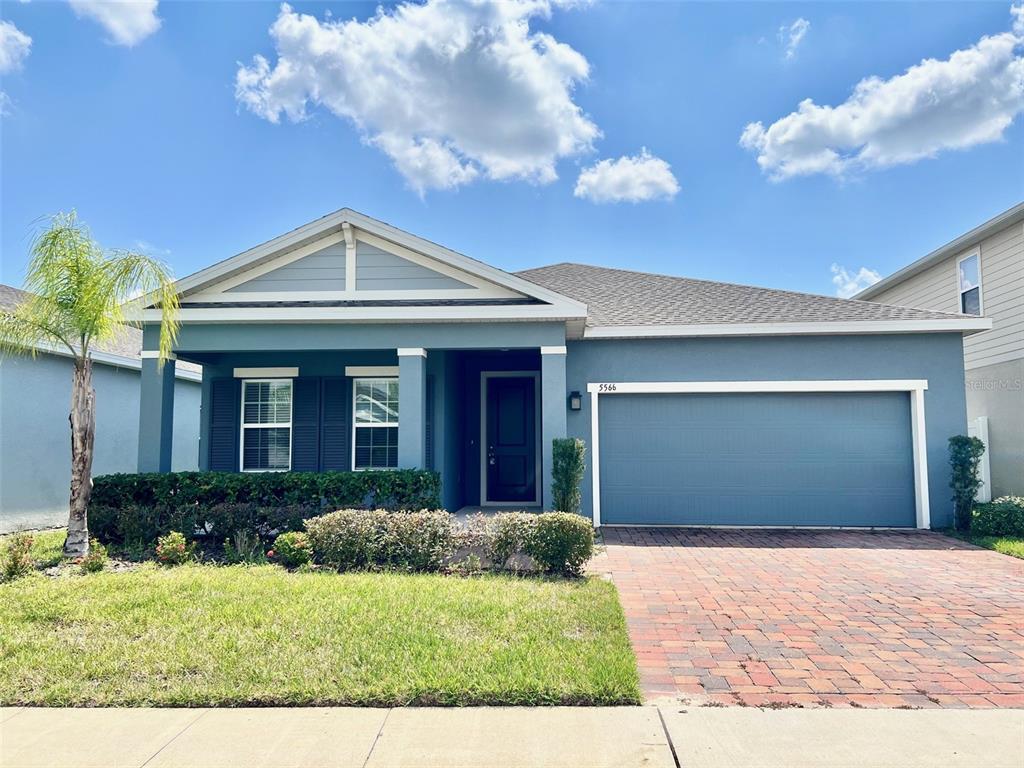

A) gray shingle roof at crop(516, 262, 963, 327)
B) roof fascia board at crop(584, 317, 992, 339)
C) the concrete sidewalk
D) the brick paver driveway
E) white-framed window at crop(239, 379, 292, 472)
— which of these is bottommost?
the concrete sidewalk

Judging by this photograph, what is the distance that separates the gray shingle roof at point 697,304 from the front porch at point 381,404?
179 centimetres

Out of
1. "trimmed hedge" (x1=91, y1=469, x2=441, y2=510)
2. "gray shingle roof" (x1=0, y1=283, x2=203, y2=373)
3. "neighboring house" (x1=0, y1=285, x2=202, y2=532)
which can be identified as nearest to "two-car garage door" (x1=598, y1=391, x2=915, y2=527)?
"trimmed hedge" (x1=91, y1=469, x2=441, y2=510)

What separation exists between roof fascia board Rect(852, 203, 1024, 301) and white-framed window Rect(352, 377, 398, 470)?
11.5 m

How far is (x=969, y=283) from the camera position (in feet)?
41.2

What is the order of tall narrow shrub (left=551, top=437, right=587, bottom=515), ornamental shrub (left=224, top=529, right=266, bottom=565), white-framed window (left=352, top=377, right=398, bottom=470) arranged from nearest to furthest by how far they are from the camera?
ornamental shrub (left=224, top=529, right=266, bottom=565) < tall narrow shrub (left=551, top=437, right=587, bottom=515) < white-framed window (left=352, top=377, right=398, bottom=470)

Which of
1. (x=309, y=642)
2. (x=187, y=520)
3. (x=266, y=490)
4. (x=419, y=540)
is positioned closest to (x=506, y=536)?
(x=419, y=540)

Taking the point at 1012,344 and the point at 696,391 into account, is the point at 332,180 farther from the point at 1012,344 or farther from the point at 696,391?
the point at 1012,344

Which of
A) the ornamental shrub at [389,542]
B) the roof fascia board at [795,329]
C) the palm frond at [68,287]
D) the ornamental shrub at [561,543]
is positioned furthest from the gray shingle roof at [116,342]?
the roof fascia board at [795,329]

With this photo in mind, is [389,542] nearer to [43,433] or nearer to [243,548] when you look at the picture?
[243,548]

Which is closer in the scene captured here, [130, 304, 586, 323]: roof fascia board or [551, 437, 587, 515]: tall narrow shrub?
[551, 437, 587, 515]: tall narrow shrub

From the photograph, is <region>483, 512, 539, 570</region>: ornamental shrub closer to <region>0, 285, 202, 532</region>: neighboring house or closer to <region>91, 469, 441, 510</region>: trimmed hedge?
<region>91, 469, 441, 510</region>: trimmed hedge

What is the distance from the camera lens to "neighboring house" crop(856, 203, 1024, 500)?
11.0 meters

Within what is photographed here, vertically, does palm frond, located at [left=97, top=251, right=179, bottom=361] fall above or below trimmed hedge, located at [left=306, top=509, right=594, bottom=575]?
above

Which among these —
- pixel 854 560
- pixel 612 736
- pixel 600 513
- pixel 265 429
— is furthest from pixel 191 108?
pixel 854 560
